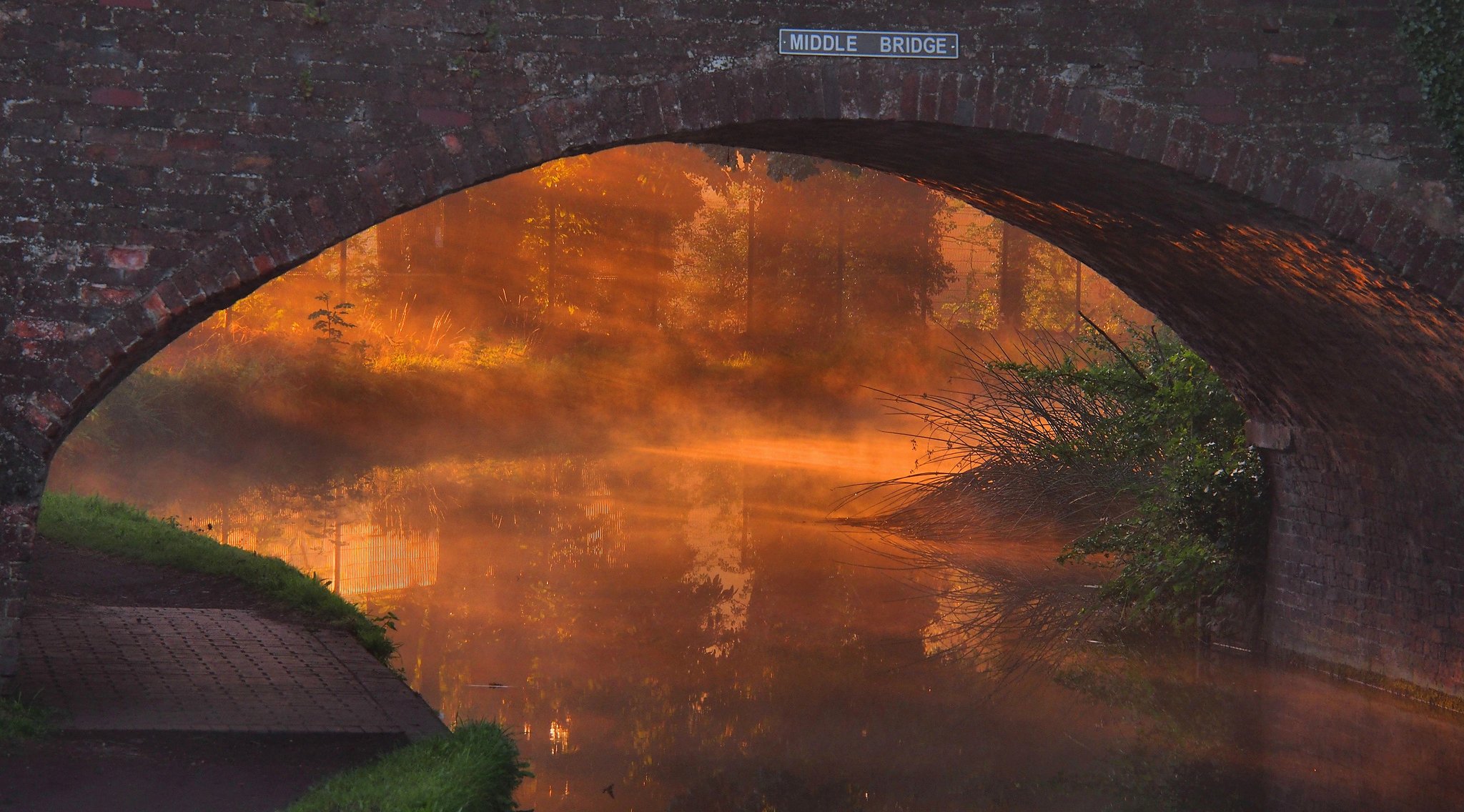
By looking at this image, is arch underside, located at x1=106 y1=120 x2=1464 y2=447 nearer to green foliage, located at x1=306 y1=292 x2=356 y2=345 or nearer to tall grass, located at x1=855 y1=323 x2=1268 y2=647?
tall grass, located at x1=855 y1=323 x2=1268 y2=647

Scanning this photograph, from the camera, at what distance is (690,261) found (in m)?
33.9

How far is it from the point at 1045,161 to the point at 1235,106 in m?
0.96

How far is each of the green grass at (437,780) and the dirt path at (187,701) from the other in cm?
26

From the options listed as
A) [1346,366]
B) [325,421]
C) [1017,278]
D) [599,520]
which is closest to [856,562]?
[599,520]

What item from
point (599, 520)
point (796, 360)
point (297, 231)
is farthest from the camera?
point (796, 360)

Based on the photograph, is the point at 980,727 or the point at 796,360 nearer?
the point at 980,727

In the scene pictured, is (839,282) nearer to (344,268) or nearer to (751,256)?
(751,256)

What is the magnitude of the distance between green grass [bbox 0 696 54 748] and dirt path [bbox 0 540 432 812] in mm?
79

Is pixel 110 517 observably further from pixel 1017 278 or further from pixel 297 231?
pixel 1017 278

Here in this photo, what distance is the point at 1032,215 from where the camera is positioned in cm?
848

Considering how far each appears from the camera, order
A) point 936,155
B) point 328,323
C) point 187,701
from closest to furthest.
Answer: point 187,701 → point 936,155 → point 328,323

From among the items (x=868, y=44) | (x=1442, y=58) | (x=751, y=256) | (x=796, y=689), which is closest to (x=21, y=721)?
(x=796, y=689)

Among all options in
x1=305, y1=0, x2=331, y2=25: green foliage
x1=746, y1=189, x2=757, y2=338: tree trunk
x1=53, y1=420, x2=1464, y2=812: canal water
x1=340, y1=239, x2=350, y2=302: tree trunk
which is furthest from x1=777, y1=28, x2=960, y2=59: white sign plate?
x1=746, y1=189, x2=757, y2=338: tree trunk

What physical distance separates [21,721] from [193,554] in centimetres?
507
